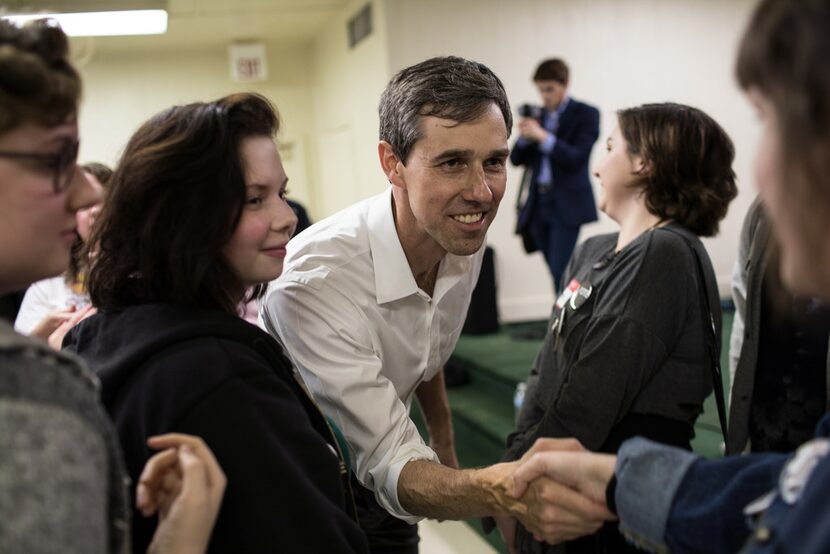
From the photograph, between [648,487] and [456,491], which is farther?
[456,491]

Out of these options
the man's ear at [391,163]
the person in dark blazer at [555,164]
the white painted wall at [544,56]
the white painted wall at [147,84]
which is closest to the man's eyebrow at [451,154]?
the man's ear at [391,163]

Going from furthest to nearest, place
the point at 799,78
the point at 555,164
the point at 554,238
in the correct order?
1. the point at 554,238
2. the point at 555,164
3. the point at 799,78

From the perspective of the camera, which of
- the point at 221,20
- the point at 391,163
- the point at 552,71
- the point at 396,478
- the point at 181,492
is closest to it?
the point at 181,492

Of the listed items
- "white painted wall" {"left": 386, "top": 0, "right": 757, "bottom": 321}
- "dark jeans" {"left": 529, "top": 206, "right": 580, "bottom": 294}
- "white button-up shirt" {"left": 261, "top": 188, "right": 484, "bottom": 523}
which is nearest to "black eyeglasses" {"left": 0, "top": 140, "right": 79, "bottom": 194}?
"white button-up shirt" {"left": 261, "top": 188, "right": 484, "bottom": 523}

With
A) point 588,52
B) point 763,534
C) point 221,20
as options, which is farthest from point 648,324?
point 221,20

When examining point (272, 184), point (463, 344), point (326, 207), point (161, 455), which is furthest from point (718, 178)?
point (326, 207)

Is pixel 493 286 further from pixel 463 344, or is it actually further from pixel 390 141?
pixel 390 141

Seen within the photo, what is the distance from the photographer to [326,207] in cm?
1059

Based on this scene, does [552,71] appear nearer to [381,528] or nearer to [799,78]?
[381,528]

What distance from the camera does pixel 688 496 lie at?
3.66 feet

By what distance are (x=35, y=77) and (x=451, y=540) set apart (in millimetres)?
3125

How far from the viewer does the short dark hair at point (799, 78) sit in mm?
700

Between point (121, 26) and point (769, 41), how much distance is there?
8.19 metres

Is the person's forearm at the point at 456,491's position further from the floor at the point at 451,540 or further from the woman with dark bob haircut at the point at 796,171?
the floor at the point at 451,540
